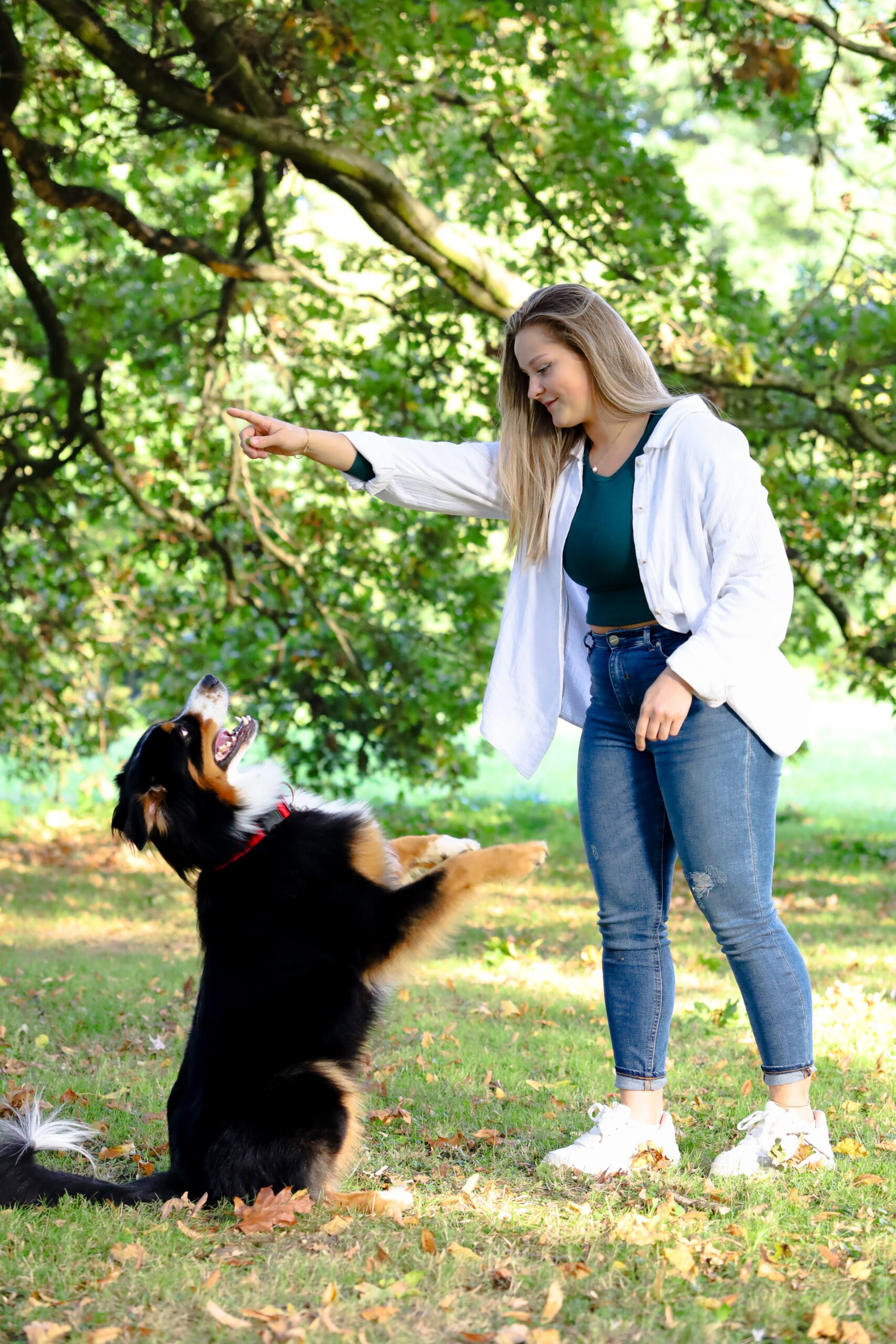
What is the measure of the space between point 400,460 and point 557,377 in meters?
0.53

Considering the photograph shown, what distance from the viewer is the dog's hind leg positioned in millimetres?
3350

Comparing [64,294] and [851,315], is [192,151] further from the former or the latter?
Result: [851,315]

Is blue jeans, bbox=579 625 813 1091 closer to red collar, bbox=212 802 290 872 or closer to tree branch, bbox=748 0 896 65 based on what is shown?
red collar, bbox=212 802 290 872

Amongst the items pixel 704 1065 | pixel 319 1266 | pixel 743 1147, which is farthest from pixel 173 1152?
pixel 704 1065

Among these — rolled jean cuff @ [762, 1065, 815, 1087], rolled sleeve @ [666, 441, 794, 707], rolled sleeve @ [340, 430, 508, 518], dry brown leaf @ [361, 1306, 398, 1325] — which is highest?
rolled sleeve @ [340, 430, 508, 518]

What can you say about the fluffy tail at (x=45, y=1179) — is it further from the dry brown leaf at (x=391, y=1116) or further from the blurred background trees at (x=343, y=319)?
the blurred background trees at (x=343, y=319)

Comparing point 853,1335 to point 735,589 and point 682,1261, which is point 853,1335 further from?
point 735,589

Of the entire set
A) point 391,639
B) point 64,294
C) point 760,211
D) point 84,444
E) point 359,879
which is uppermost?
point 760,211

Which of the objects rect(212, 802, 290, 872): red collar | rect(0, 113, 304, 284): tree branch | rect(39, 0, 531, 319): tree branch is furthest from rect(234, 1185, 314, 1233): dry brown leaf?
rect(0, 113, 304, 284): tree branch

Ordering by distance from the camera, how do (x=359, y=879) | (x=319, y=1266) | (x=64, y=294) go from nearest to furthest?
1. (x=319, y=1266)
2. (x=359, y=879)
3. (x=64, y=294)

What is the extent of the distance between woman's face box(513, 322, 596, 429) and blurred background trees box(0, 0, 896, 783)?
3.91 metres

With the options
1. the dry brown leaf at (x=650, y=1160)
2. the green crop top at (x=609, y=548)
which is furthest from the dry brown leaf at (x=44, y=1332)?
the green crop top at (x=609, y=548)

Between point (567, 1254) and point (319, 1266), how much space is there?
576 mm

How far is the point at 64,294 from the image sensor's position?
31.2ft
